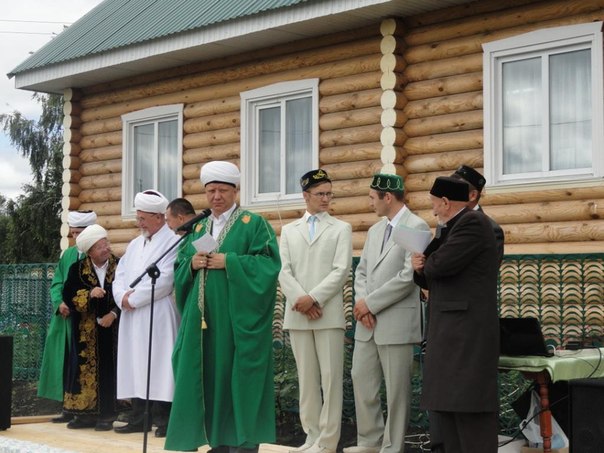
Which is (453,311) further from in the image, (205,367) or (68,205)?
(68,205)

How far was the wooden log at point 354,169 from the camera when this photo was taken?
39.8 ft

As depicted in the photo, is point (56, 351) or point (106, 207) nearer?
point (56, 351)

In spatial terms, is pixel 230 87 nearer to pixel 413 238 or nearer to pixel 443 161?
pixel 443 161

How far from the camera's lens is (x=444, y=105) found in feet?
37.4

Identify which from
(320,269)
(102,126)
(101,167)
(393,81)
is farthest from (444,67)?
(101,167)

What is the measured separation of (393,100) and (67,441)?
5.00m

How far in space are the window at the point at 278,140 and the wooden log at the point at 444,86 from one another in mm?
1506

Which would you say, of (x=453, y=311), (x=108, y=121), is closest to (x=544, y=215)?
(x=453, y=311)

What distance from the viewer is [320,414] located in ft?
28.3

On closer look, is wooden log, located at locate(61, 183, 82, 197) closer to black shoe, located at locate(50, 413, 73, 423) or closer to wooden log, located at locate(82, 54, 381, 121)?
wooden log, located at locate(82, 54, 381, 121)

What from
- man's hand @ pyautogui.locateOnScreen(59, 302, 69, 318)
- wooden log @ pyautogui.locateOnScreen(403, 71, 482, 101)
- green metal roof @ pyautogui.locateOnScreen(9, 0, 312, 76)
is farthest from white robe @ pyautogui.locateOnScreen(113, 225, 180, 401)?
green metal roof @ pyautogui.locateOnScreen(9, 0, 312, 76)

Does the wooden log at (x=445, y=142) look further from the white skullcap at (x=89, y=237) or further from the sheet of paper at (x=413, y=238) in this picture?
the sheet of paper at (x=413, y=238)

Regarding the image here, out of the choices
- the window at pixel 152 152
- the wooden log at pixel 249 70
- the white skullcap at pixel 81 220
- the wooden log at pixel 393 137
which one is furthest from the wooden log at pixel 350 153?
the white skullcap at pixel 81 220

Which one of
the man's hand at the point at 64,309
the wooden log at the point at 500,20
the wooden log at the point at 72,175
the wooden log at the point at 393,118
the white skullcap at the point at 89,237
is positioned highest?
the wooden log at the point at 500,20
